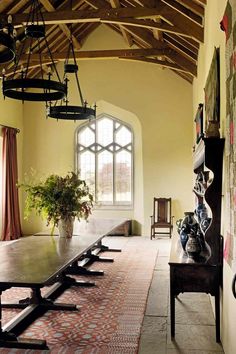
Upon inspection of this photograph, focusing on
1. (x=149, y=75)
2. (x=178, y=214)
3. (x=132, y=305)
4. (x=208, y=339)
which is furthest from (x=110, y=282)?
(x=149, y=75)

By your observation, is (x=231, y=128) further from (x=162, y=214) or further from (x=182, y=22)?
(x=162, y=214)

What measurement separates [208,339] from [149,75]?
735 cm

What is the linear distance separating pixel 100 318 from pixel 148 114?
646 centimetres

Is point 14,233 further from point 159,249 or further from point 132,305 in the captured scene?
point 132,305

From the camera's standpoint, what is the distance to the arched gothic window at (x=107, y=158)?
10258 millimetres

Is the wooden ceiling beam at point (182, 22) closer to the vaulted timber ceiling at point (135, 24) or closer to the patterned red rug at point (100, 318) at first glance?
the vaulted timber ceiling at point (135, 24)

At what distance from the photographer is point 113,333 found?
3.66m

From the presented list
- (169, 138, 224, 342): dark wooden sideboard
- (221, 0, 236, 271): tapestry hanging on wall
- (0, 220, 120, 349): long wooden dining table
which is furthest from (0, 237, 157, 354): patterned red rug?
(221, 0, 236, 271): tapestry hanging on wall

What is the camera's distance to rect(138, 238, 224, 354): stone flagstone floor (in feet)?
10.9

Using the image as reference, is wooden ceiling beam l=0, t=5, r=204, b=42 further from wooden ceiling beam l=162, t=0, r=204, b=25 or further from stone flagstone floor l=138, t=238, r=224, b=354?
→ stone flagstone floor l=138, t=238, r=224, b=354

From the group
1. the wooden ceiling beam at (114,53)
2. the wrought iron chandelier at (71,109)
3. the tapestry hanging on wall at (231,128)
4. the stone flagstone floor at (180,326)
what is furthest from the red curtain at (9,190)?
the tapestry hanging on wall at (231,128)

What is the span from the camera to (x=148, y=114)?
980 centimetres

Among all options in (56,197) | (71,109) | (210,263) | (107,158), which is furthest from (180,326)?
(107,158)

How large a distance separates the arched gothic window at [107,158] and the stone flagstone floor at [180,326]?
5.08 m
